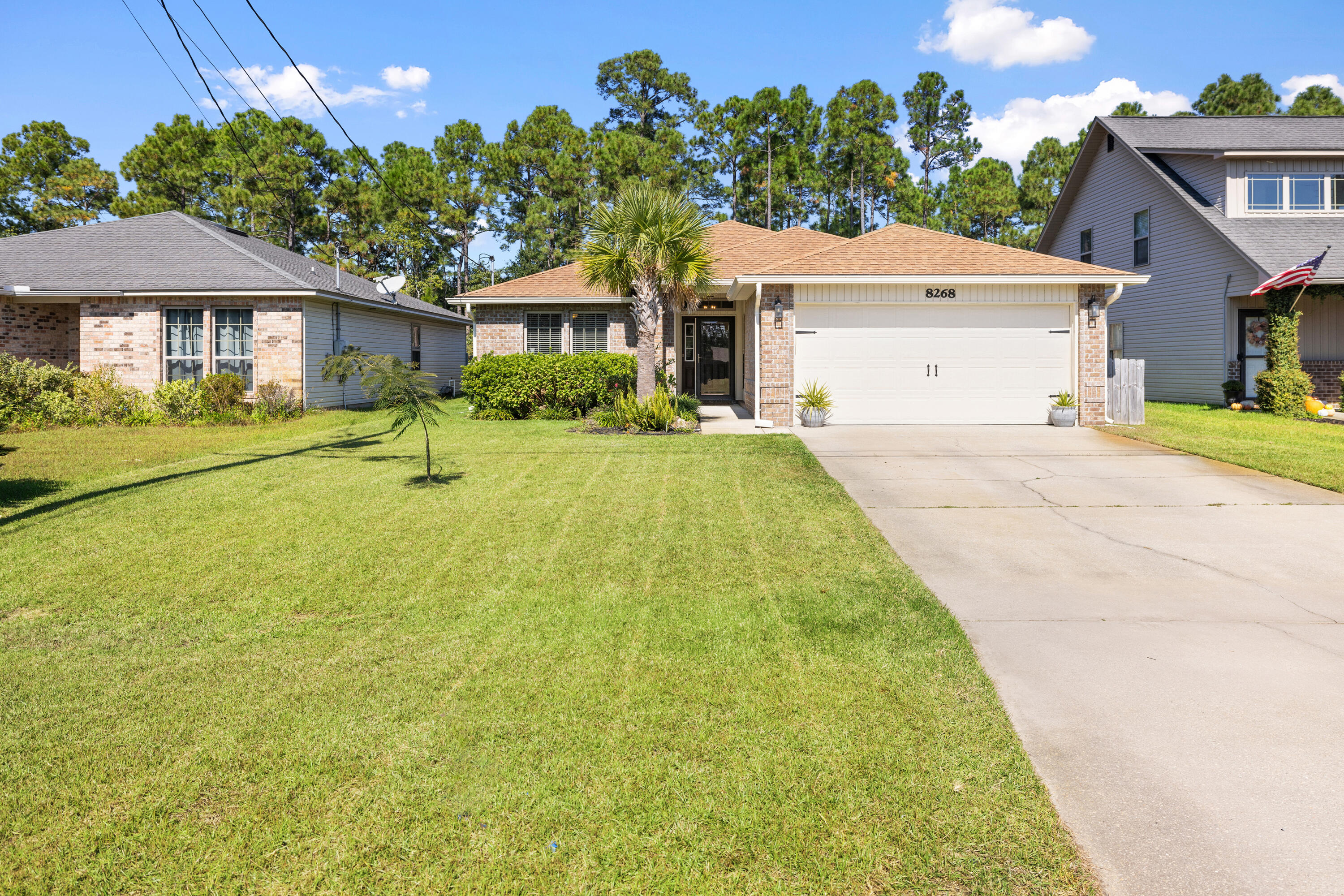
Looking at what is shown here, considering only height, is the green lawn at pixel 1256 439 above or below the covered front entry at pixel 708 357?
below

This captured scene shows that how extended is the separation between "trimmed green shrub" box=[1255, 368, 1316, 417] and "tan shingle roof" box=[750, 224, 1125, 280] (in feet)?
17.1

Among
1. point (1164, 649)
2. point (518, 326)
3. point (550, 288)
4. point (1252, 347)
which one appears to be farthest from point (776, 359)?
point (1252, 347)

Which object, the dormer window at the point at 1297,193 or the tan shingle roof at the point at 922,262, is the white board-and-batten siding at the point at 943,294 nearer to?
the tan shingle roof at the point at 922,262

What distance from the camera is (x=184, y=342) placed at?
18.0 m

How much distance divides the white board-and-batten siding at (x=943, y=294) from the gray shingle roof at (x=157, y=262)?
11309 mm

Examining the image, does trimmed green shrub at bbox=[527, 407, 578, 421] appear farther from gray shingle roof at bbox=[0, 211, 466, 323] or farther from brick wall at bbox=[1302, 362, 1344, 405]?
brick wall at bbox=[1302, 362, 1344, 405]

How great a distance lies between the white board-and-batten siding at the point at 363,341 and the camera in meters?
18.2

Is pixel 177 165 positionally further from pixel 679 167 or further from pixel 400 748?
pixel 400 748

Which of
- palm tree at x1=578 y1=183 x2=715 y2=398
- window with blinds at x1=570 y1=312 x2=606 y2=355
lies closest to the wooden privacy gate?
palm tree at x1=578 y1=183 x2=715 y2=398

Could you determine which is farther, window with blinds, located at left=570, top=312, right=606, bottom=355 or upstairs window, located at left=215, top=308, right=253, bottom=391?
window with blinds, located at left=570, top=312, right=606, bottom=355

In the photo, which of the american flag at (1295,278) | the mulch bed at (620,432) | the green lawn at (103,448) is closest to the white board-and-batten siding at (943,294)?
the mulch bed at (620,432)

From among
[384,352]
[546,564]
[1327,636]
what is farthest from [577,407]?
[1327,636]

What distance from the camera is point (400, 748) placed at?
3.17 meters

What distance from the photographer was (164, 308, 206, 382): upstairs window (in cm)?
1792
